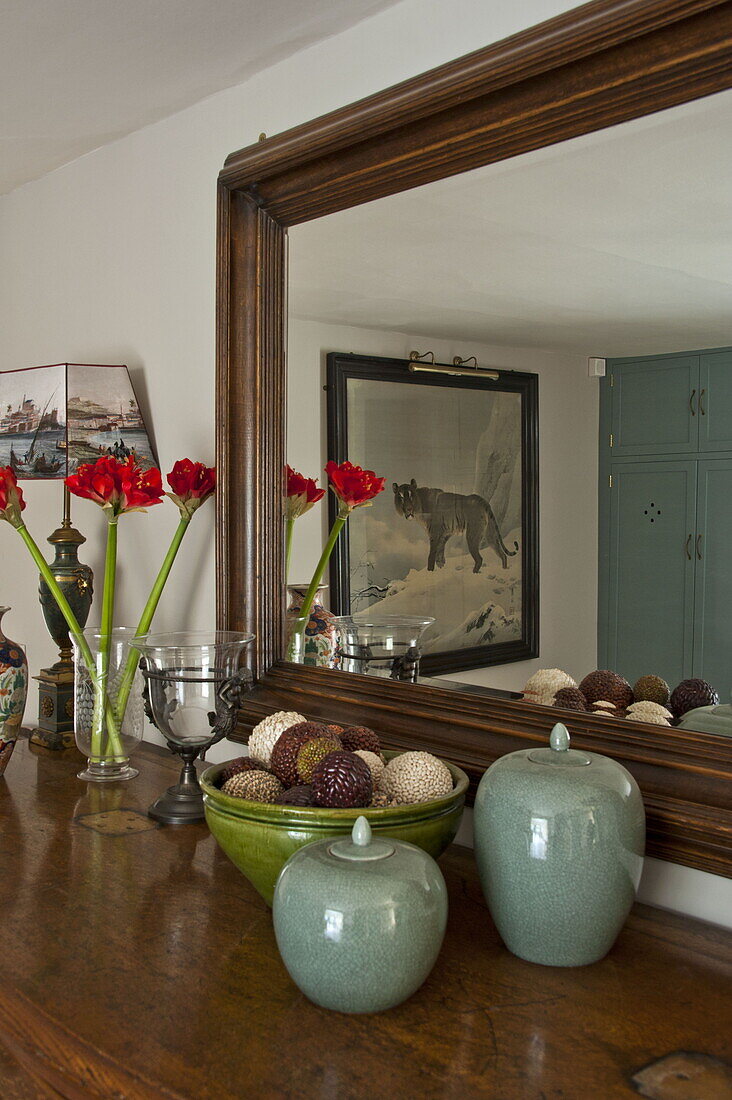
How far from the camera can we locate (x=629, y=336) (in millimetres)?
1289

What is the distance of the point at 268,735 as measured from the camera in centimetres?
135

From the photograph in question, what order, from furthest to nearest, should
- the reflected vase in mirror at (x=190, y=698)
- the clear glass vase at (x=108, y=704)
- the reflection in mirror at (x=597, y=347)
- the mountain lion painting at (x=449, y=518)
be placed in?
the clear glass vase at (x=108, y=704) → the reflected vase in mirror at (x=190, y=698) → the mountain lion painting at (x=449, y=518) → the reflection in mirror at (x=597, y=347)

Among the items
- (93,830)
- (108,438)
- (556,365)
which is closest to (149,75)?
(108,438)

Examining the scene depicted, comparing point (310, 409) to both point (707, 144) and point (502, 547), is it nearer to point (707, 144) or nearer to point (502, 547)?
point (502, 547)

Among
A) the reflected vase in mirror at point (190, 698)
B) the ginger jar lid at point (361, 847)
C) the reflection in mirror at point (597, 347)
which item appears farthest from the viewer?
Answer: the reflected vase in mirror at point (190, 698)

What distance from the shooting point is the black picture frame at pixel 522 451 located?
56.1 inches

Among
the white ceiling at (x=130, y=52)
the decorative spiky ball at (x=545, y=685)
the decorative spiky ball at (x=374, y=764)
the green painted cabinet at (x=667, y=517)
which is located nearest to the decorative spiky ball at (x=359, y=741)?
the decorative spiky ball at (x=374, y=764)

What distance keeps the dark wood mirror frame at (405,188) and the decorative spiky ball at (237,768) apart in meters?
0.28

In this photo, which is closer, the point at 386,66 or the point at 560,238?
the point at 560,238

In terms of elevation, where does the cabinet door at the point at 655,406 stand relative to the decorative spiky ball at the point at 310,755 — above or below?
above

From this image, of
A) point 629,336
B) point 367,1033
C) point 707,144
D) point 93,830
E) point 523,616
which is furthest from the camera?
point 93,830

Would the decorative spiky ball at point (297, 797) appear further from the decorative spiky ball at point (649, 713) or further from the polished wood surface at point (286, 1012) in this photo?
the decorative spiky ball at point (649, 713)

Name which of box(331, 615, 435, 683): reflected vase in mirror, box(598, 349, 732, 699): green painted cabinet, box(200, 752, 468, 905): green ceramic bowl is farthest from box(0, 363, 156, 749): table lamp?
box(598, 349, 732, 699): green painted cabinet

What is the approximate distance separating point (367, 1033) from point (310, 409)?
105 cm
